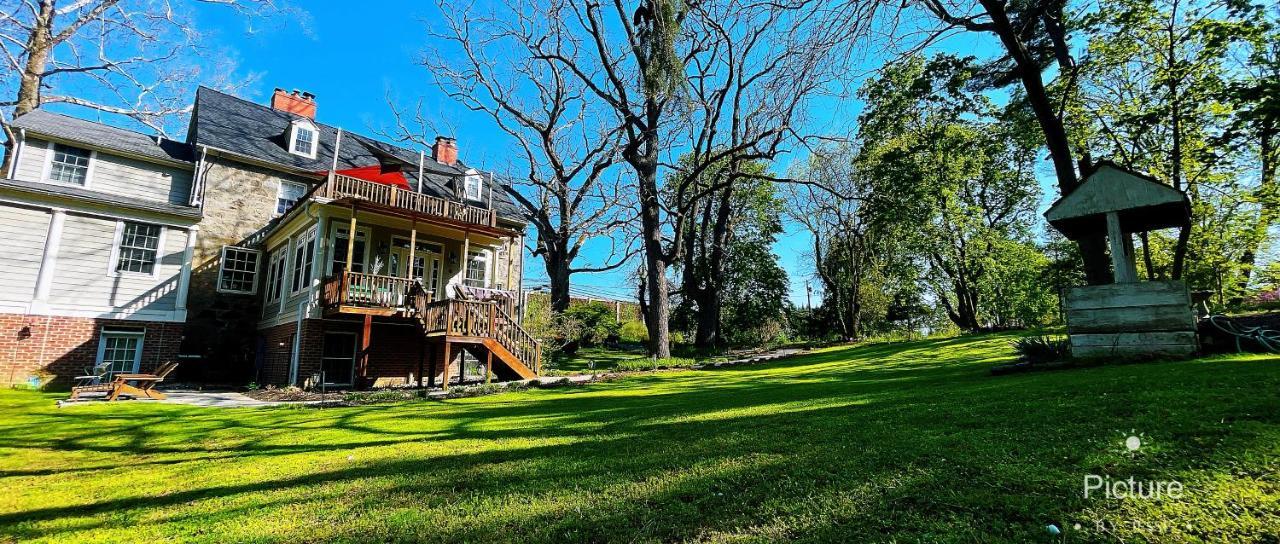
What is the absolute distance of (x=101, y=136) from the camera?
53.5 ft

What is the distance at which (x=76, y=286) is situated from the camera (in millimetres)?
14344

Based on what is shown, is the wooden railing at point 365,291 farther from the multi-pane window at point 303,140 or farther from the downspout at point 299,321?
the multi-pane window at point 303,140

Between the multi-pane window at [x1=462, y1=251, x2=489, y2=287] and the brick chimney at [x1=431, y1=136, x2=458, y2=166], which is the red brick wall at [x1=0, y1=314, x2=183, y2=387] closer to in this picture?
the multi-pane window at [x1=462, y1=251, x2=489, y2=287]

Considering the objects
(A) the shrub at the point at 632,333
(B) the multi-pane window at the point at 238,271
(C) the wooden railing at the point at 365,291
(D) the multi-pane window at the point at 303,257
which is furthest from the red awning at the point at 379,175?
(A) the shrub at the point at 632,333

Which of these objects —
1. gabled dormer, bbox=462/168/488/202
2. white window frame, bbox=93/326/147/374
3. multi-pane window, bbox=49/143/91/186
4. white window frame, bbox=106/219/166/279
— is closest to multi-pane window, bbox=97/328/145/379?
white window frame, bbox=93/326/147/374

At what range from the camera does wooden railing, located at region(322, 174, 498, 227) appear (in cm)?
1341

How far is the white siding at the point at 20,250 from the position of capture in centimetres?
1359

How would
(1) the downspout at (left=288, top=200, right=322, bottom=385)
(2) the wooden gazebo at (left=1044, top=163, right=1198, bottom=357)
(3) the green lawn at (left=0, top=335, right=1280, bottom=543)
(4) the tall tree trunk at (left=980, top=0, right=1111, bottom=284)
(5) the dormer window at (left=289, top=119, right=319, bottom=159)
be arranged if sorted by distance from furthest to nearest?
1. (5) the dormer window at (left=289, top=119, right=319, bottom=159)
2. (1) the downspout at (left=288, top=200, right=322, bottom=385)
3. (4) the tall tree trunk at (left=980, top=0, right=1111, bottom=284)
4. (2) the wooden gazebo at (left=1044, top=163, right=1198, bottom=357)
5. (3) the green lawn at (left=0, top=335, right=1280, bottom=543)

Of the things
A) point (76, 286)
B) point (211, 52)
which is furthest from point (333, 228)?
point (76, 286)

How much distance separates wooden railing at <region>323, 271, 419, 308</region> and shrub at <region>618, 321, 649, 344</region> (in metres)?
16.0

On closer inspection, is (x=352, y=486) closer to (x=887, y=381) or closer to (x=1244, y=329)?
(x=887, y=381)

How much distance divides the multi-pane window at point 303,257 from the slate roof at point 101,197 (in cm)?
372

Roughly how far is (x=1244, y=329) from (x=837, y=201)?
21.5m

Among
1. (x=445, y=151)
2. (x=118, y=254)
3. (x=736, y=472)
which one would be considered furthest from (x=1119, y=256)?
(x=445, y=151)
